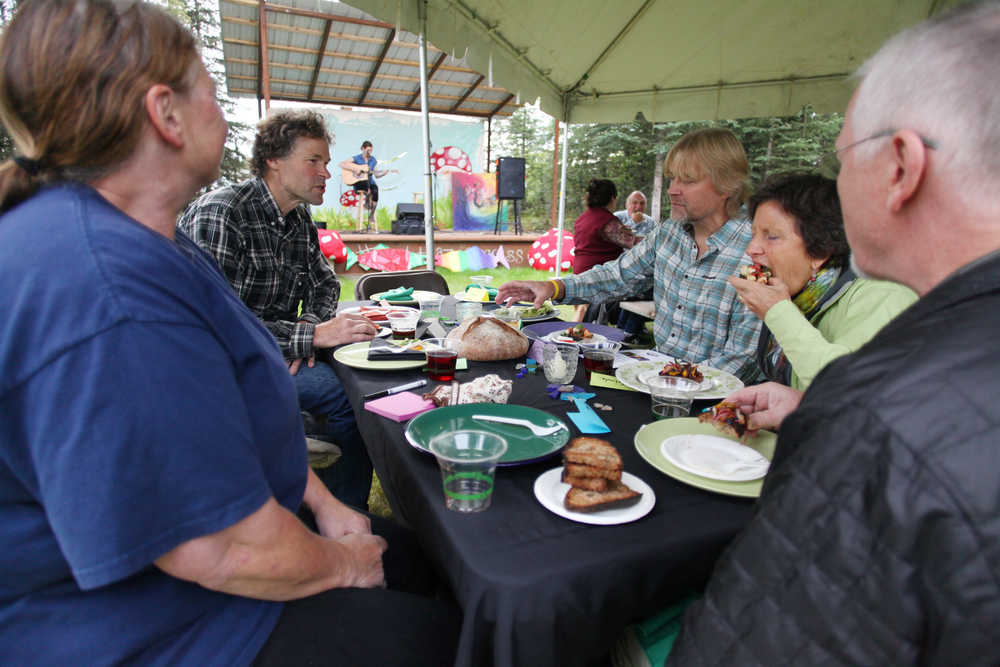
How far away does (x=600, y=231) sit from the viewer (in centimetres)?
636

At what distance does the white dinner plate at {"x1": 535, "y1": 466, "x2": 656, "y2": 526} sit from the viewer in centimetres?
104

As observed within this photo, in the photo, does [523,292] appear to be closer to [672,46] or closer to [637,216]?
[672,46]

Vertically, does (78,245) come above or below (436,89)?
below

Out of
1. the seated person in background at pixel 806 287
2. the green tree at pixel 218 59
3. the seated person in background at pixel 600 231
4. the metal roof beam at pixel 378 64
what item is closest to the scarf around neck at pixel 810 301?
the seated person in background at pixel 806 287

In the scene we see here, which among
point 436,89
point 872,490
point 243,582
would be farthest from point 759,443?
point 436,89

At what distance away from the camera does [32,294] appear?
747mm

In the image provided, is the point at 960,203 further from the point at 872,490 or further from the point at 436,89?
the point at 436,89

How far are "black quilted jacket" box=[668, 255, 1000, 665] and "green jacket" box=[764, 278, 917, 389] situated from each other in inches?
38.7

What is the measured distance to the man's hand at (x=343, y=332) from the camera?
8.17 ft

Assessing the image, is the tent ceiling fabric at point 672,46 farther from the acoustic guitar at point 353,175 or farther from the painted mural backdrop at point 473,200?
the painted mural backdrop at point 473,200

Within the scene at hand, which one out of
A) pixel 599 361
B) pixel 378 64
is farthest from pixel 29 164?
pixel 378 64

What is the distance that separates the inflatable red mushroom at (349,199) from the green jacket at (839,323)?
47.0ft

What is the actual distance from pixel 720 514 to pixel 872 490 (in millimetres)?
549

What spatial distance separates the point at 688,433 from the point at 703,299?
4.73 ft
